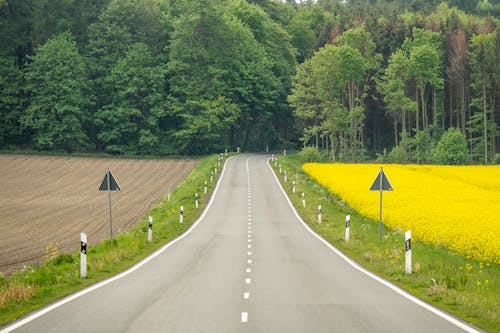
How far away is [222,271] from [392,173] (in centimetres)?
4394

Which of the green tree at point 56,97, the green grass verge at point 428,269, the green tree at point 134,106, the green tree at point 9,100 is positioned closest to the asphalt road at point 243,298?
the green grass verge at point 428,269

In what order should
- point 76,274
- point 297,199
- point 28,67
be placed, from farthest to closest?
point 28,67 → point 297,199 → point 76,274

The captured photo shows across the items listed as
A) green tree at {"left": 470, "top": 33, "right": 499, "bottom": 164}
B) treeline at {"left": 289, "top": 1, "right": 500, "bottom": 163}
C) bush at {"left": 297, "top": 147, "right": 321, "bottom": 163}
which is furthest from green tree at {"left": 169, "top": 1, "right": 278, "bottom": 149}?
green tree at {"left": 470, "top": 33, "right": 499, "bottom": 164}

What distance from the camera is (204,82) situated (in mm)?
87625

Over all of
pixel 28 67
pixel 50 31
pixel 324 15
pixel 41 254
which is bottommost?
pixel 41 254

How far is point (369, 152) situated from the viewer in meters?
97.7

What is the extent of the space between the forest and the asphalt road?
6030cm

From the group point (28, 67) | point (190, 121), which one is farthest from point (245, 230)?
point (28, 67)

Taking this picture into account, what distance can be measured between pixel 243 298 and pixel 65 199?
120 feet

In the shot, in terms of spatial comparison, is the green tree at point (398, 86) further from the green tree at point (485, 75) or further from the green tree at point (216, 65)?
the green tree at point (216, 65)

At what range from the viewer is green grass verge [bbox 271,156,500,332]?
12552mm

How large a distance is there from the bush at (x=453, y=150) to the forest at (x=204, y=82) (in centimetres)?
14

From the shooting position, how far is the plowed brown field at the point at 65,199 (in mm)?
28906

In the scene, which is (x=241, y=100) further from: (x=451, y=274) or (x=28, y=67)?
(x=451, y=274)
